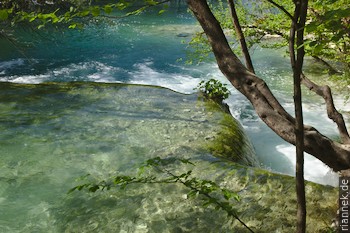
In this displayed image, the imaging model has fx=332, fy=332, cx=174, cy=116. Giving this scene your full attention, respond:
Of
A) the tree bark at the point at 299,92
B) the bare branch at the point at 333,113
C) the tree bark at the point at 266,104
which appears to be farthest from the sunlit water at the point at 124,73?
Result: the tree bark at the point at 299,92

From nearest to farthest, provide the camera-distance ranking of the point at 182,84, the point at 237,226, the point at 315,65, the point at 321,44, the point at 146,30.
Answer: the point at 321,44 < the point at 237,226 < the point at 182,84 < the point at 315,65 < the point at 146,30

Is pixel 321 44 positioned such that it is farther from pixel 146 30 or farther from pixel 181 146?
pixel 146 30

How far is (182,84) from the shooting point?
13.5 meters

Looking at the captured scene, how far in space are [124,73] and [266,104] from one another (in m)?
12.2

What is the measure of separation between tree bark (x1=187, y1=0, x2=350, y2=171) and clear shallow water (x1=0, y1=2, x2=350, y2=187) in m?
4.41

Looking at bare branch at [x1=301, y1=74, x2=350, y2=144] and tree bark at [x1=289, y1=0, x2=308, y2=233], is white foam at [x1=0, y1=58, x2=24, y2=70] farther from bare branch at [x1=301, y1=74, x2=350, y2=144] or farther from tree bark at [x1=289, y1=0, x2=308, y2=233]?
tree bark at [x1=289, y1=0, x2=308, y2=233]

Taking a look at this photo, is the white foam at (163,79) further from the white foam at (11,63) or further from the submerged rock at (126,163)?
the white foam at (11,63)

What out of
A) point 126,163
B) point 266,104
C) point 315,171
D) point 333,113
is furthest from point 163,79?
point 266,104

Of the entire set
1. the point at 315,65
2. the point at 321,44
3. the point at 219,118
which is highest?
the point at 321,44

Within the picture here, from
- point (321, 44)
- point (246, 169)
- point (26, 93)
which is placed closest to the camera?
point (321, 44)

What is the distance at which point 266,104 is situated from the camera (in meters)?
2.91

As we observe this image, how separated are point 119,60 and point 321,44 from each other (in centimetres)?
1542

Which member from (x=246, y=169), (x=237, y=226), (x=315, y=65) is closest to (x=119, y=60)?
(x=315, y=65)

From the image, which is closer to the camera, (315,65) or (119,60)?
(315,65)
